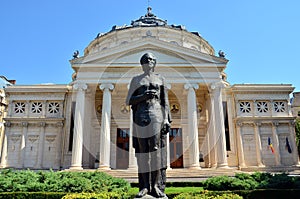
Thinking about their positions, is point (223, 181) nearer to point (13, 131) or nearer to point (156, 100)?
point (156, 100)

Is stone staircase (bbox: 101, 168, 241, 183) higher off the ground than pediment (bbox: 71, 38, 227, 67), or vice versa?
pediment (bbox: 71, 38, 227, 67)

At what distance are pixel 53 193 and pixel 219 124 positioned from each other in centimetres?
1736

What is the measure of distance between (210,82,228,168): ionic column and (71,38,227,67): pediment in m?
2.64

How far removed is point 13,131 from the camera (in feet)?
94.4

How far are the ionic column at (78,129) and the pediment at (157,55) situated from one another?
9.17ft

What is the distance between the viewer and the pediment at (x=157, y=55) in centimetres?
Result: 2641

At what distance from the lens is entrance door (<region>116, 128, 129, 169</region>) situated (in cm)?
2817

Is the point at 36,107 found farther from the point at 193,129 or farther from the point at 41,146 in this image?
the point at 193,129

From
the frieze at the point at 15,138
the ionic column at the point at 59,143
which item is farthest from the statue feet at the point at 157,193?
the frieze at the point at 15,138

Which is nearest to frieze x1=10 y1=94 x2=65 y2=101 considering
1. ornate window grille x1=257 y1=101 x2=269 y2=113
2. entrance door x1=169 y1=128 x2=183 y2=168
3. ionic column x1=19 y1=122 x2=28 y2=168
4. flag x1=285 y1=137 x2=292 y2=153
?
ionic column x1=19 y1=122 x2=28 y2=168

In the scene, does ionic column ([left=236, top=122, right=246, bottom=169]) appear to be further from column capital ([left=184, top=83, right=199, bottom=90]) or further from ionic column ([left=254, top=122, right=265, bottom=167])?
column capital ([left=184, top=83, right=199, bottom=90])

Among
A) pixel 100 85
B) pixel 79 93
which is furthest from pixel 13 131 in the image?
pixel 100 85

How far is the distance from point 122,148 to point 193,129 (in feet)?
28.2

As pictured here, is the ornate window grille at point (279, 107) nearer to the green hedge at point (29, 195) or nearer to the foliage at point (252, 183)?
the foliage at point (252, 183)
